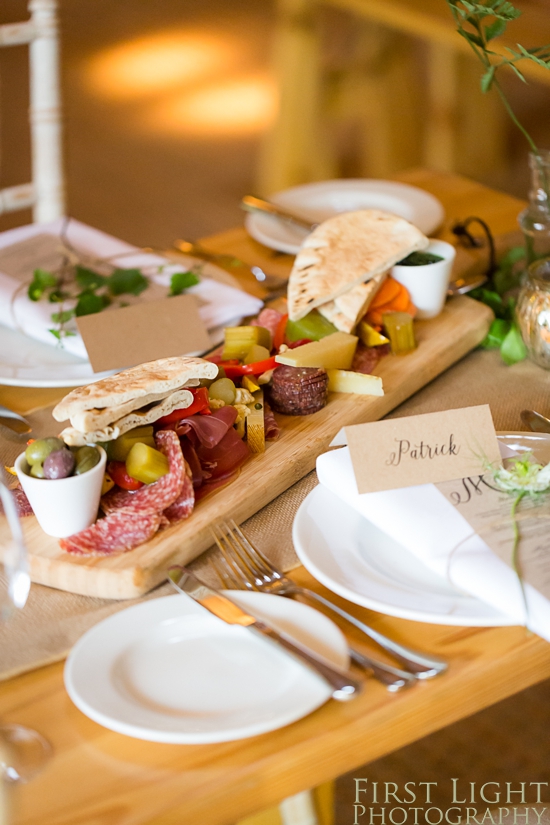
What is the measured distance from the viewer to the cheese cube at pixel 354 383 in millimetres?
1377

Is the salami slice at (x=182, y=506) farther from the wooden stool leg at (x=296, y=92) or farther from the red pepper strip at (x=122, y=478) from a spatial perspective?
the wooden stool leg at (x=296, y=92)

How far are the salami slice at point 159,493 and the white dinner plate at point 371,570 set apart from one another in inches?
6.6

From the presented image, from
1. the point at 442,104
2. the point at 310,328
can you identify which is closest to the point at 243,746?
the point at 310,328

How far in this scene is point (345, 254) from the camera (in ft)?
5.14

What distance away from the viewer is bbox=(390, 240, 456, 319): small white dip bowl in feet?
5.11

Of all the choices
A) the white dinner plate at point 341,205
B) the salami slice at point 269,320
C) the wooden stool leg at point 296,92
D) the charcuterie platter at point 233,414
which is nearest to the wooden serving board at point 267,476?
the charcuterie platter at point 233,414

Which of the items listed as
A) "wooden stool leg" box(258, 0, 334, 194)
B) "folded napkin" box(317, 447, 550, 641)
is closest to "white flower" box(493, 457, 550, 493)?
"folded napkin" box(317, 447, 550, 641)

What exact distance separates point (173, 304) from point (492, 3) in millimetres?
748

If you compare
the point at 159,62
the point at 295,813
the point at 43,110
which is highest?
the point at 43,110

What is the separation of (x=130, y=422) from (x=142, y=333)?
41 cm

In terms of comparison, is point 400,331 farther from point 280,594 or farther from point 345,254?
point 280,594

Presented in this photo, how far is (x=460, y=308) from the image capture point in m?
1.67

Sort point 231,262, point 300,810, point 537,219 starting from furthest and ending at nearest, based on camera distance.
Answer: point 231,262 → point 537,219 → point 300,810

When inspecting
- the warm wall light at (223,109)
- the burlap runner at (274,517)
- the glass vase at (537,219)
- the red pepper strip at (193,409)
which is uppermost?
the glass vase at (537,219)
